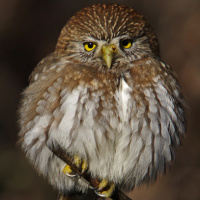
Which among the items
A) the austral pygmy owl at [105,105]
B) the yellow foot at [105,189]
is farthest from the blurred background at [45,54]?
the yellow foot at [105,189]

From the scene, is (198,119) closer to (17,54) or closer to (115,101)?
(17,54)

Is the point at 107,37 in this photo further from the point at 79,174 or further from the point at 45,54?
the point at 45,54

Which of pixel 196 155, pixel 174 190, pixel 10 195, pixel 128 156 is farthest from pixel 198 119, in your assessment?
pixel 128 156

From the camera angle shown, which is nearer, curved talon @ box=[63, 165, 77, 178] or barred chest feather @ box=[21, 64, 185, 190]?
barred chest feather @ box=[21, 64, 185, 190]

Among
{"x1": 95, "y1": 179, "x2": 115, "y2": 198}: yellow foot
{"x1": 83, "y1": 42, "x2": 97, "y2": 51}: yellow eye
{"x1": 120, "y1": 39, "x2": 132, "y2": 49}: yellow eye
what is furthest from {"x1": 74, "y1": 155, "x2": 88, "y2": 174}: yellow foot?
{"x1": 120, "y1": 39, "x2": 132, "y2": 49}: yellow eye

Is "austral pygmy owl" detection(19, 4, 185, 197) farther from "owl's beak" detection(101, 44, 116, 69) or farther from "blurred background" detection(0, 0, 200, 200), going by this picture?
"blurred background" detection(0, 0, 200, 200)

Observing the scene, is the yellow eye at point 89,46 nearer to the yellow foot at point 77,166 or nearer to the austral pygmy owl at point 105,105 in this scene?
the austral pygmy owl at point 105,105

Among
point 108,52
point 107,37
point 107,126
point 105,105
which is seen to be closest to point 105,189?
point 107,126
